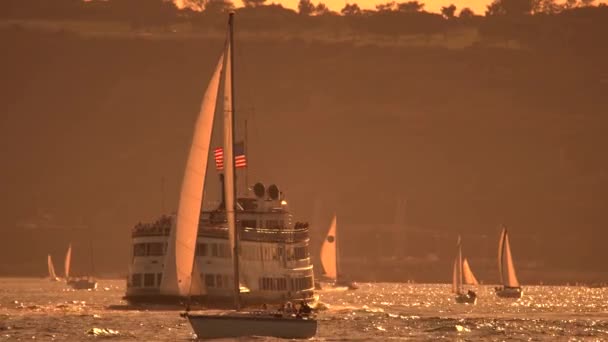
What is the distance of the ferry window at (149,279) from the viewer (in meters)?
166

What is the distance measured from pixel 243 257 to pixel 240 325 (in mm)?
44739

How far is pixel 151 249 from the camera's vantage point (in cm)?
16700

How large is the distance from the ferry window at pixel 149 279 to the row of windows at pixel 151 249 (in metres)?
1.54

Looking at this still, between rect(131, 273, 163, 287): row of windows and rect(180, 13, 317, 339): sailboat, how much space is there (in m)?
35.9

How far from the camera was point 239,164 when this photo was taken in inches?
6176

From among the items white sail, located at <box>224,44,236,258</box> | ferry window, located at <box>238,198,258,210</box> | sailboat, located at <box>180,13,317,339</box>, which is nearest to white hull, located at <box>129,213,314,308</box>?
ferry window, located at <box>238,198,258,210</box>

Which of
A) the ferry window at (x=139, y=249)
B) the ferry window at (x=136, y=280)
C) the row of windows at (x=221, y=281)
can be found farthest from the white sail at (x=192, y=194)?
the ferry window at (x=139, y=249)

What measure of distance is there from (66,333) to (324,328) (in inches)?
686

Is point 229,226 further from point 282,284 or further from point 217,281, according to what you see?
point 282,284

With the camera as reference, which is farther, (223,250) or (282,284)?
(282,284)

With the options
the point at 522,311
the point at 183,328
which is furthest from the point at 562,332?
the point at 522,311

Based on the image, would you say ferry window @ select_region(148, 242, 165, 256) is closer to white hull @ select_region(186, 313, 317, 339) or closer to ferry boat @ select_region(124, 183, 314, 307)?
ferry boat @ select_region(124, 183, 314, 307)

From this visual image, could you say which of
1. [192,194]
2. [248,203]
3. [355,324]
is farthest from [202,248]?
[192,194]

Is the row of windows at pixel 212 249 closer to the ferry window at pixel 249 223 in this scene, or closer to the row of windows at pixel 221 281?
the row of windows at pixel 221 281
